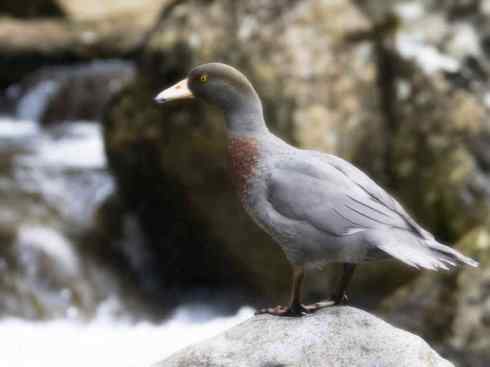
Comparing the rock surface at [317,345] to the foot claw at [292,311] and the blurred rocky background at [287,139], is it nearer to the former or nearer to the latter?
the foot claw at [292,311]

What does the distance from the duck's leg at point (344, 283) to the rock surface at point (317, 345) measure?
0.04 m

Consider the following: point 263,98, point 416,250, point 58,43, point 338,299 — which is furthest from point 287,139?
point 58,43

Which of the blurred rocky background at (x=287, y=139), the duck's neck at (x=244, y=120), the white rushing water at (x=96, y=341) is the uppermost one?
the duck's neck at (x=244, y=120)

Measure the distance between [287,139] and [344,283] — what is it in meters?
3.56

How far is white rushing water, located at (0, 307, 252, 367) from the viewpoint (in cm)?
754

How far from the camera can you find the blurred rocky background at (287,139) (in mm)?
7371

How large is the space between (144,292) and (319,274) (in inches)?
75.7

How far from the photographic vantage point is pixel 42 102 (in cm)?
1264

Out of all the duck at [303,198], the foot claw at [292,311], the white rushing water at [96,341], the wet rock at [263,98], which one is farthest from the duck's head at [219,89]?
the white rushing water at [96,341]

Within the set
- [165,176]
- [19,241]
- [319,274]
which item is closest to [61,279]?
[19,241]

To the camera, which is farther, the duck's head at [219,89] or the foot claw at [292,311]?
the foot claw at [292,311]

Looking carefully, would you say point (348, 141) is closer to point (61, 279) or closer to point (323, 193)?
point (61, 279)

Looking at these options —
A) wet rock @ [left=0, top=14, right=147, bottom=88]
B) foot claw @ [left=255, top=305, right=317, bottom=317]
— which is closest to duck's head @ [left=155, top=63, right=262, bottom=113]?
foot claw @ [left=255, top=305, right=317, bottom=317]

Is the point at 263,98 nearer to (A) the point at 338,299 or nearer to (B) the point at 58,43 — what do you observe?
(A) the point at 338,299
